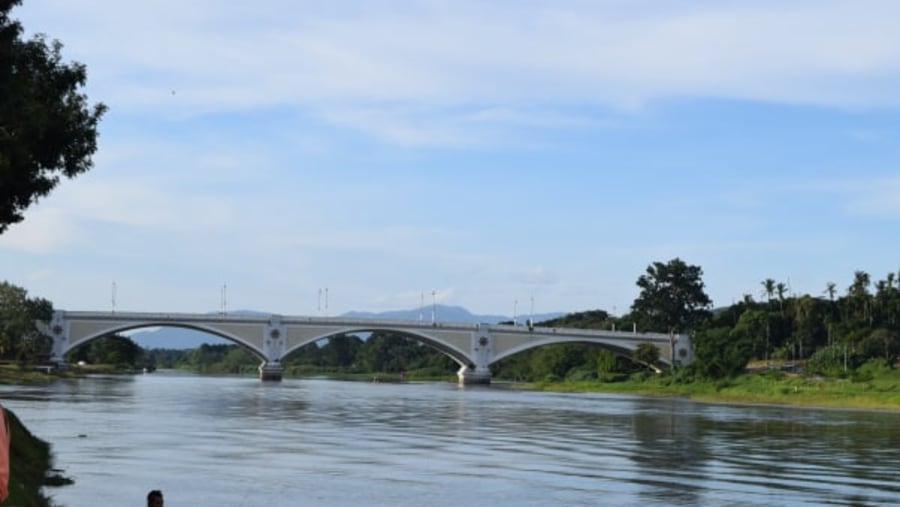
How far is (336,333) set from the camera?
531ft

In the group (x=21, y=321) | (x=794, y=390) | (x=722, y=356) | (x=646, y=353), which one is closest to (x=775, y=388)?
(x=794, y=390)

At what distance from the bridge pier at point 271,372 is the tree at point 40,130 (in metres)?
131

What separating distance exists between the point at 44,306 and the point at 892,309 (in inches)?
4190

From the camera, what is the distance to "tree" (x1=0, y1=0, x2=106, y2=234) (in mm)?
22317

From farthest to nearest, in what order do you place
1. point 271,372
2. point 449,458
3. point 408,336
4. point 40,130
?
point 408,336
point 271,372
point 449,458
point 40,130

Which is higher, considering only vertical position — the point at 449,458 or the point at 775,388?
the point at 775,388

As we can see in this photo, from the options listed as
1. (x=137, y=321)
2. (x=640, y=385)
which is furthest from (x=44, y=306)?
(x=640, y=385)

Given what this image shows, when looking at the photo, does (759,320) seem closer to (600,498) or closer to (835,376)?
(835,376)

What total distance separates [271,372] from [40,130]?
453ft

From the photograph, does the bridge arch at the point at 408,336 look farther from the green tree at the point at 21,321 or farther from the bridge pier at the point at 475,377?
the green tree at the point at 21,321

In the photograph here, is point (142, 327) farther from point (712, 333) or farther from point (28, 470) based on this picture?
point (28, 470)

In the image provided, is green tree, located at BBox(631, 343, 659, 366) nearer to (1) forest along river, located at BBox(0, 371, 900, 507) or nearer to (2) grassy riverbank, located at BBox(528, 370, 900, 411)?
(2) grassy riverbank, located at BBox(528, 370, 900, 411)

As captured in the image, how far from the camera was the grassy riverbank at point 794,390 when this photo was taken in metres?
98.9

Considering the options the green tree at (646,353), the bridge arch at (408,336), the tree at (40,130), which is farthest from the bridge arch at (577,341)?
the tree at (40,130)
